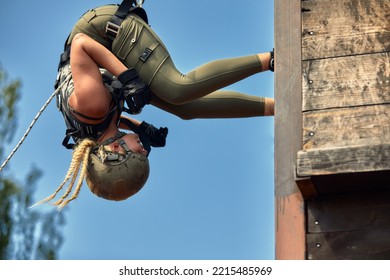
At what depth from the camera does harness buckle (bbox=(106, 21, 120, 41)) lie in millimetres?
6945

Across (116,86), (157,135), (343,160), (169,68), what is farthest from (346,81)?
(157,135)

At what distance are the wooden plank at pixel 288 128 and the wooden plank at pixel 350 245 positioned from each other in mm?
61

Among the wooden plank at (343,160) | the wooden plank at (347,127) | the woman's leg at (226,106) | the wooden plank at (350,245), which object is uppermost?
the woman's leg at (226,106)

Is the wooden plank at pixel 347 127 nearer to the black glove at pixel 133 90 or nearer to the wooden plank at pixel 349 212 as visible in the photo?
the wooden plank at pixel 349 212

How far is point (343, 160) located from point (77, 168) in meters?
2.04

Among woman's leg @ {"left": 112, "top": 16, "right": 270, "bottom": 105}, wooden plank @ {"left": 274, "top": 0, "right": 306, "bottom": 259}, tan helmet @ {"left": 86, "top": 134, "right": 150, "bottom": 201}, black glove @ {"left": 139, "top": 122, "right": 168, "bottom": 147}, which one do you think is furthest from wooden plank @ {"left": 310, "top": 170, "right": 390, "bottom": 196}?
black glove @ {"left": 139, "top": 122, "right": 168, "bottom": 147}

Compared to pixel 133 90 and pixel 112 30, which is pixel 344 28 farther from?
pixel 112 30

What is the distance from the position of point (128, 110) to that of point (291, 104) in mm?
1416

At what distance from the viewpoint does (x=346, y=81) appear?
5.79 metres

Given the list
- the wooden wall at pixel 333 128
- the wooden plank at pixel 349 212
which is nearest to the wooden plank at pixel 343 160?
the wooden wall at pixel 333 128

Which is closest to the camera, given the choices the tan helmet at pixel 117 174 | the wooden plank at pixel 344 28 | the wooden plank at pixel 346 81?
the wooden plank at pixel 346 81

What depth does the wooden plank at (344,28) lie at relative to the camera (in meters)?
5.89

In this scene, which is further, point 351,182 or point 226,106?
point 226,106
